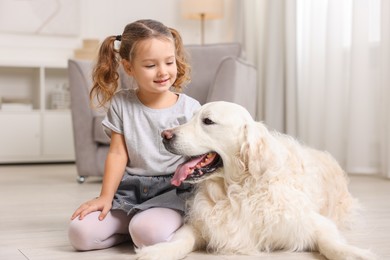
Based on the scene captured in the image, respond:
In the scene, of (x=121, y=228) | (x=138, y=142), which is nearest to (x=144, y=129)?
(x=138, y=142)

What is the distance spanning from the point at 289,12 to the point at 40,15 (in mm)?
2401

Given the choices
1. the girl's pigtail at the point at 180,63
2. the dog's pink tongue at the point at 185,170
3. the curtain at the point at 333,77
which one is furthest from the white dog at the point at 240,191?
the curtain at the point at 333,77

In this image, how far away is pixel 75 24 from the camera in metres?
5.85

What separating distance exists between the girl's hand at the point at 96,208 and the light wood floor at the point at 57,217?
111 millimetres

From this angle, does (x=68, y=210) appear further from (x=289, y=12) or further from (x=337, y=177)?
(x=289, y=12)

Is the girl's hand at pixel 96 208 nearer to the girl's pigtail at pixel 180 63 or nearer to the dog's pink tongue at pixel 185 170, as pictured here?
the dog's pink tongue at pixel 185 170

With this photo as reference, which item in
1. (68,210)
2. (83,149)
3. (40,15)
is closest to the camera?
(68,210)

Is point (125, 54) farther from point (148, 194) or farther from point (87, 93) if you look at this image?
point (87, 93)

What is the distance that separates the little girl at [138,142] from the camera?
1.86 meters

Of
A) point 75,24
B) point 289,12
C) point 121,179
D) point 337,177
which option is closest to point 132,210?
point 121,179

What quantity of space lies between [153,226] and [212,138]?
0.32 metres

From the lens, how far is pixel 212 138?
1.70 metres

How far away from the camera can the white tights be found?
5.82 ft

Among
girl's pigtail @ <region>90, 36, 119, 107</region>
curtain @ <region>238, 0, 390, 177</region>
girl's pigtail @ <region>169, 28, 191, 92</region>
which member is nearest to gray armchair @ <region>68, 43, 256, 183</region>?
curtain @ <region>238, 0, 390, 177</region>
